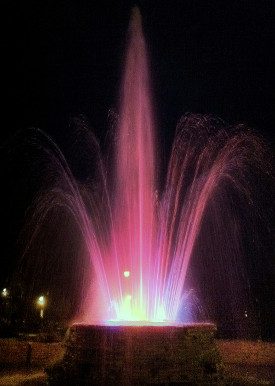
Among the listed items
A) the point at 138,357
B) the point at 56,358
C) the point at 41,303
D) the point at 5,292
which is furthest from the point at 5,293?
the point at 138,357

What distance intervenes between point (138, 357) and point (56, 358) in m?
5.40

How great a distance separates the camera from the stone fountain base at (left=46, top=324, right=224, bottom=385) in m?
9.79

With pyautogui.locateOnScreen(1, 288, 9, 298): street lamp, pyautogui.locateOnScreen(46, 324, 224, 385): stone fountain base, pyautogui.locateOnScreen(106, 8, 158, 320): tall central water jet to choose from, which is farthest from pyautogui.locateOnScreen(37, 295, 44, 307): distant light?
pyautogui.locateOnScreen(46, 324, 224, 385): stone fountain base

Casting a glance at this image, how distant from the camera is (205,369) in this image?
10242 millimetres

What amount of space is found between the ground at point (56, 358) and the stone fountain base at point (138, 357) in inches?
99.5

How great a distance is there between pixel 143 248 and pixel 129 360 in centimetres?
549

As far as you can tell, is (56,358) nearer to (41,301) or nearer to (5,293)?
(41,301)

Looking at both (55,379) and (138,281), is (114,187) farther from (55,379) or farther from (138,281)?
(55,379)

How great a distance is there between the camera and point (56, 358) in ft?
46.9

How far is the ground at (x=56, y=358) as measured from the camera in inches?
511

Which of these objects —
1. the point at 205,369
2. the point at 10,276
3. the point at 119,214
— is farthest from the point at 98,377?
the point at 10,276

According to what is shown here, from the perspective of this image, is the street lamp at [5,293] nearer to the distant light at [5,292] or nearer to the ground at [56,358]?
the distant light at [5,292]

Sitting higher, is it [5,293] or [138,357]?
[5,293]

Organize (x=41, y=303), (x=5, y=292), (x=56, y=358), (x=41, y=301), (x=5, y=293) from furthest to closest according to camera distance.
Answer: (x=5, y=292), (x=5, y=293), (x=41, y=303), (x=41, y=301), (x=56, y=358)
